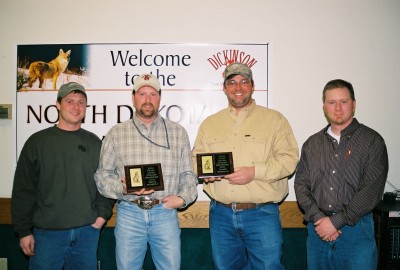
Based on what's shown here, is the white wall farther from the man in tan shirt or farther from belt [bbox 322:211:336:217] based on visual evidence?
belt [bbox 322:211:336:217]

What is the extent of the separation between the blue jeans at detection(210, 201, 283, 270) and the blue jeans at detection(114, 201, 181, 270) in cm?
36

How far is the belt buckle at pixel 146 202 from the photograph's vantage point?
2.20 m

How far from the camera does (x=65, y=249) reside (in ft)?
7.43

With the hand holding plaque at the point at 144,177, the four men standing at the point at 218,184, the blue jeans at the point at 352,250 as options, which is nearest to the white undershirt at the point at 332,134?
the four men standing at the point at 218,184

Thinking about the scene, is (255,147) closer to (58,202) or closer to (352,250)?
(352,250)

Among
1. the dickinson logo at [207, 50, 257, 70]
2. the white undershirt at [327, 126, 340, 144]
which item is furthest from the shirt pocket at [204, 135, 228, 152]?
the dickinson logo at [207, 50, 257, 70]

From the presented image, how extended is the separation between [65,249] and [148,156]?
0.98m

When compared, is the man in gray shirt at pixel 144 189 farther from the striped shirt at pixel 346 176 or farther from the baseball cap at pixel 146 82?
the striped shirt at pixel 346 176

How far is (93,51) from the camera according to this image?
3039 mm

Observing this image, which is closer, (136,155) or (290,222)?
(136,155)

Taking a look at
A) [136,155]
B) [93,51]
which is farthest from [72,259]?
[93,51]

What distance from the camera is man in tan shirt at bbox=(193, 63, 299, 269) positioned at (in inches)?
88.0

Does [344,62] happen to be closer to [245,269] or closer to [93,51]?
[245,269]

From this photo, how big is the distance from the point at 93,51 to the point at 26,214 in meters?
1.72
